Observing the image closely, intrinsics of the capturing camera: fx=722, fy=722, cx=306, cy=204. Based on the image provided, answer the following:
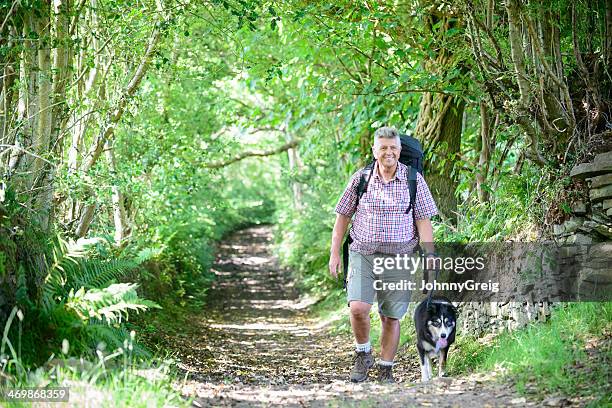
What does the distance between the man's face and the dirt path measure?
6.50 feet

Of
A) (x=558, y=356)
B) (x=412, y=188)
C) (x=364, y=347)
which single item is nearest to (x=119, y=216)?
(x=364, y=347)

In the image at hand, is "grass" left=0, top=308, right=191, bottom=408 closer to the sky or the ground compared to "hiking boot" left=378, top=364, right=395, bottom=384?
closer to the sky

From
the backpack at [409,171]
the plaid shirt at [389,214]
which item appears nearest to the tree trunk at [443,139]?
the backpack at [409,171]

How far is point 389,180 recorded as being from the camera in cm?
668

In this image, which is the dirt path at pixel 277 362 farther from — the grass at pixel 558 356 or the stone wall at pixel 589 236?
the stone wall at pixel 589 236

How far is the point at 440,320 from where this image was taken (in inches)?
266

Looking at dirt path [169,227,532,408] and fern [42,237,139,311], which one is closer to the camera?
dirt path [169,227,532,408]

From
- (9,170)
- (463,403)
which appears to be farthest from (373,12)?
(463,403)

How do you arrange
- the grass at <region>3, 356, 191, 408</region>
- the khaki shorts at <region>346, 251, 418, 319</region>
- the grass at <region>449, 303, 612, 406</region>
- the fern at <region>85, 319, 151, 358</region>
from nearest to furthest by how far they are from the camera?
the grass at <region>3, 356, 191, 408</region>, the grass at <region>449, 303, 612, 406</region>, the fern at <region>85, 319, 151, 358</region>, the khaki shorts at <region>346, 251, 418, 319</region>

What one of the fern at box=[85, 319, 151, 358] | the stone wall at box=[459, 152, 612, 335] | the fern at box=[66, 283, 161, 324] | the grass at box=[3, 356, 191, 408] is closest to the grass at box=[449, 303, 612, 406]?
the stone wall at box=[459, 152, 612, 335]

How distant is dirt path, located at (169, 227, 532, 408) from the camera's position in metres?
5.64

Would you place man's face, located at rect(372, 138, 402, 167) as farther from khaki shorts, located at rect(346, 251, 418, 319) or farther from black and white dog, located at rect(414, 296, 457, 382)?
black and white dog, located at rect(414, 296, 457, 382)

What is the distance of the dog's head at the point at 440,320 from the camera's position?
22.2 ft

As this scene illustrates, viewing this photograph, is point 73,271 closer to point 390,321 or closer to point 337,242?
point 337,242
